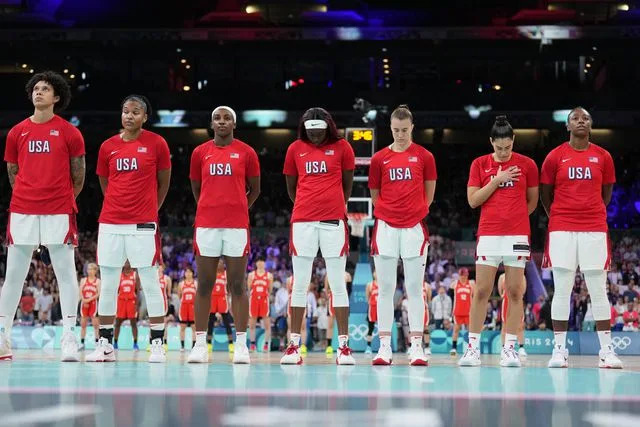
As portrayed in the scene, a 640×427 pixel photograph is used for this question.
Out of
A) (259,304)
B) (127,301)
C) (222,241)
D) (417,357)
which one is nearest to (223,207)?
(222,241)

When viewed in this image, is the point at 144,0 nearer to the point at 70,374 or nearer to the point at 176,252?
→ the point at 176,252

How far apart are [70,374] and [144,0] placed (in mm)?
27843

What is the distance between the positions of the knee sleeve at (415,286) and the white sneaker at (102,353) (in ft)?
8.35

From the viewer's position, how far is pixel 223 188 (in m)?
8.70

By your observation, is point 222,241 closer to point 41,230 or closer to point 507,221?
point 41,230

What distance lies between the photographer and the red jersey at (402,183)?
871 cm

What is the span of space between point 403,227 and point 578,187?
1.54 meters

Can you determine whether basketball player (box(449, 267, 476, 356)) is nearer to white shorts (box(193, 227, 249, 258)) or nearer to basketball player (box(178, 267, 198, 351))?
basketball player (box(178, 267, 198, 351))

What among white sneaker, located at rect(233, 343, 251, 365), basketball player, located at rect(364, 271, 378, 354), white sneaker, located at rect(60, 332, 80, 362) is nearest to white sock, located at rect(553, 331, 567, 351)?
white sneaker, located at rect(233, 343, 251, 365)

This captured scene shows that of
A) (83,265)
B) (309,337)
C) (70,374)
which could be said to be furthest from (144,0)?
(70,374)

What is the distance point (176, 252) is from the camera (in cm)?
2848

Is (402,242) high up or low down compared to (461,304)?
up

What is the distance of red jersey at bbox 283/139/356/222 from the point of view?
8.66m

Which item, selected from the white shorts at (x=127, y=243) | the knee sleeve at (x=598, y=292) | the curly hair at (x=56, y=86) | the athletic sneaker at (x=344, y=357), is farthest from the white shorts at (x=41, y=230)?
the knee sleeve at (x=598, y=292)
